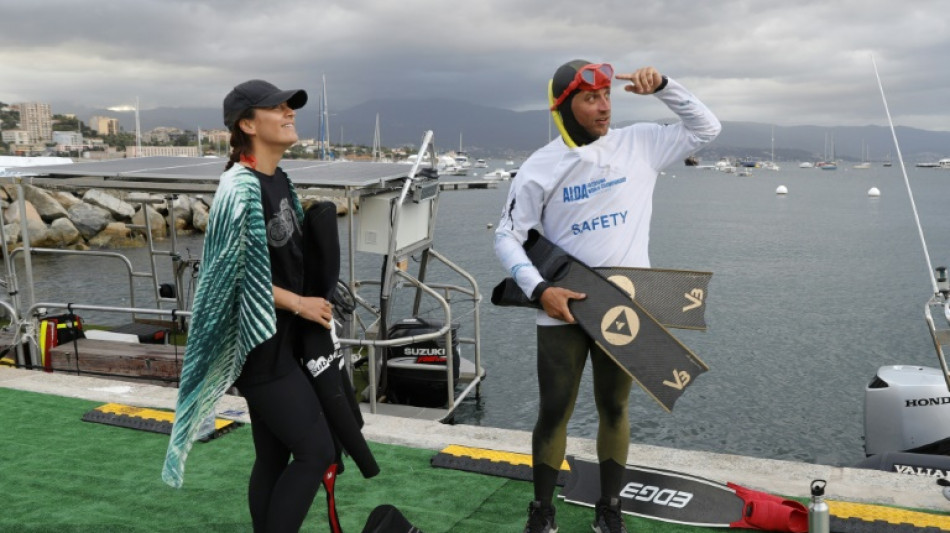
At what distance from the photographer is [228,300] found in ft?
8.86

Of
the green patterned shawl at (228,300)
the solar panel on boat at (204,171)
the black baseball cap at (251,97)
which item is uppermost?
the black baseball cap at (251,97)

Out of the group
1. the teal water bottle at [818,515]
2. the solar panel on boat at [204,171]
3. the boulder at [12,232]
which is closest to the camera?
the teal water bottle at [818,515]

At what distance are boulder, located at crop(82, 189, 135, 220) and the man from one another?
3696 cm

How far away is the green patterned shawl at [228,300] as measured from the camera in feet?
8.59

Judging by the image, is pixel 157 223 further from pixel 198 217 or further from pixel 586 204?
pixel 586 204

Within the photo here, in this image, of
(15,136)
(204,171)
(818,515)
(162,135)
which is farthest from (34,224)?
(162,135)

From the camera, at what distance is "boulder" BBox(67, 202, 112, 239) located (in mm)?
34094

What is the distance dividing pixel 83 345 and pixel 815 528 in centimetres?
824

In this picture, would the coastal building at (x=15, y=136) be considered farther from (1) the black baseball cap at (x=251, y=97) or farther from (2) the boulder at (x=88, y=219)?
(1) the black baseball cap at (x=251, y=97)

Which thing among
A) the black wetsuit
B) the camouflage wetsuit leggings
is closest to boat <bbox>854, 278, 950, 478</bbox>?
the camouflage wetsuit leggings

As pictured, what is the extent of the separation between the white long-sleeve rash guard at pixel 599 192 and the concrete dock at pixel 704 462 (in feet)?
5.32

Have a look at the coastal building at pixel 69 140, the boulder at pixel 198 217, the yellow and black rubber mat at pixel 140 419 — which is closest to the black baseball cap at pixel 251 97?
the yellow and black rubber mat at pixel 140 419

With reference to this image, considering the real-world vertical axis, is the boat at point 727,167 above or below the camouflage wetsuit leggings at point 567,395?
below

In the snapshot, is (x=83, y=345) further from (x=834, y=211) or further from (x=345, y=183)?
(x=834, y=211)
